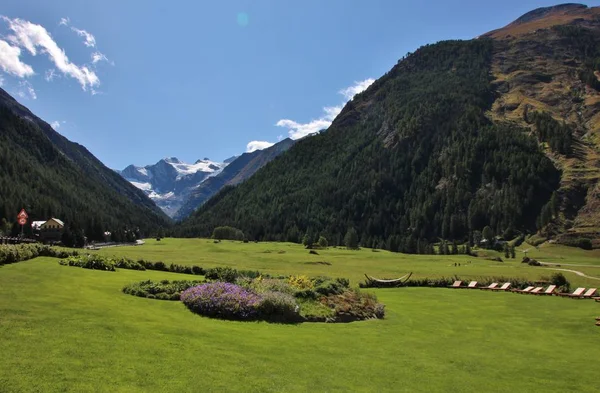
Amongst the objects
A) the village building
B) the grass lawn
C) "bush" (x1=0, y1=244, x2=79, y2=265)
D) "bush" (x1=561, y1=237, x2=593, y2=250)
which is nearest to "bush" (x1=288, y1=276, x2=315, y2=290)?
the grass lawn

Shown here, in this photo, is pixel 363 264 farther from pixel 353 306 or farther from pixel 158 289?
pixel 158 289

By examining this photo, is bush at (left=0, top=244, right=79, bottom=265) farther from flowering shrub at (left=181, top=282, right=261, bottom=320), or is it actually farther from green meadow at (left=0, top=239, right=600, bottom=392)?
flowering shrub at (left=181, top=282, right=261, bottom=320)

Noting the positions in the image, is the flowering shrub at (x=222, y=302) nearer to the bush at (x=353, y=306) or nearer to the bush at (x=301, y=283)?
the bush at (x=353, y=306)

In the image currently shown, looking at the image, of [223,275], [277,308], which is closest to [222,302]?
[277,308]

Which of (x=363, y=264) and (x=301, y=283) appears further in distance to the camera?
(x=363, y=264)

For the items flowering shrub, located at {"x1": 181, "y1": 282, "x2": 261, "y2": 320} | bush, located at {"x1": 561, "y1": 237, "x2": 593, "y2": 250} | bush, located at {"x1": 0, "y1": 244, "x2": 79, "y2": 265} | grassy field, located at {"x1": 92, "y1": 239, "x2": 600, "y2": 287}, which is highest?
bush, located at {"x1": 561, "y1": 237, "x2": 593, "y2": 250}

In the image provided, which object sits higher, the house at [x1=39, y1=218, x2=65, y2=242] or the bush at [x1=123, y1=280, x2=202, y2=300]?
the house at [x1=39, y1=218, x2=65, y2=242]

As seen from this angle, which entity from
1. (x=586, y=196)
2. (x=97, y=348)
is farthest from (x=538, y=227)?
(x=97, y=348)

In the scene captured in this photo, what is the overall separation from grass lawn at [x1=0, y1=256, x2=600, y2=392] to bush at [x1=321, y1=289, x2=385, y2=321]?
127cm

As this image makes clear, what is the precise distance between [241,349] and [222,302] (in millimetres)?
7462

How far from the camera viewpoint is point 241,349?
1902 cm

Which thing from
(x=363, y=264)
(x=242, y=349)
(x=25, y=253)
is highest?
(x=25, y=253)

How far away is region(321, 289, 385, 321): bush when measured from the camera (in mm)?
30359

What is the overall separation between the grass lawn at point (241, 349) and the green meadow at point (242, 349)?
53mm
